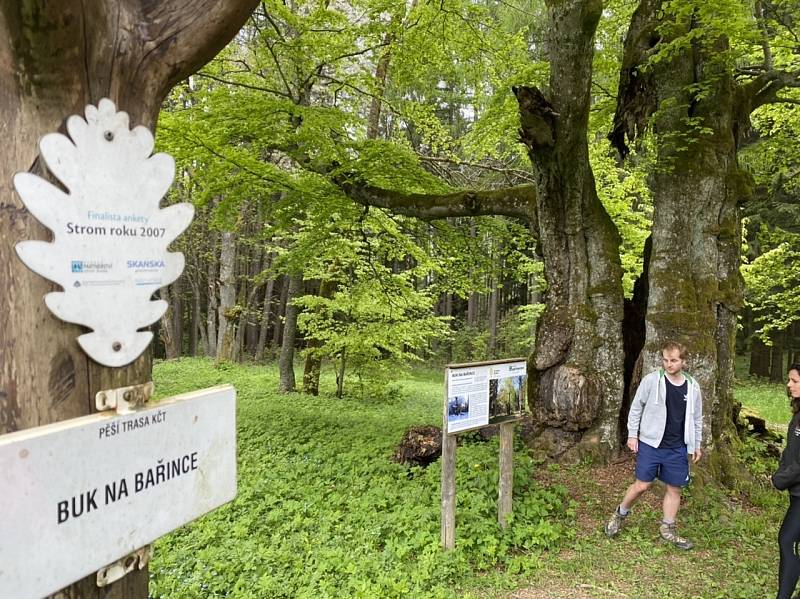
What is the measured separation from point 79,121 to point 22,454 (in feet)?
2.75

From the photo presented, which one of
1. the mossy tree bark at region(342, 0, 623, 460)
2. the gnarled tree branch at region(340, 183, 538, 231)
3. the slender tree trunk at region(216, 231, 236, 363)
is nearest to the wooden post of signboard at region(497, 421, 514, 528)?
the mossy tree bark at region(342, 0, 623, 460)

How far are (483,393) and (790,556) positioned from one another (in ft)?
8.25

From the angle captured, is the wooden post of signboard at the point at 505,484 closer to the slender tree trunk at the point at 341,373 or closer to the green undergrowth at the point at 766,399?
the green undergrowth at the point at 766,399

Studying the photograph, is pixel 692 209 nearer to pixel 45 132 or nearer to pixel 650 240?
pixel 650 240

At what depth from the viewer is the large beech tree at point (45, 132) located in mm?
1256

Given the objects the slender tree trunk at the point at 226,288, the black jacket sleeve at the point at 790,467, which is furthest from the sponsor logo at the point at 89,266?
the slender tree trunk at the point at 226,288

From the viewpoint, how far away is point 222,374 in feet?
51.8

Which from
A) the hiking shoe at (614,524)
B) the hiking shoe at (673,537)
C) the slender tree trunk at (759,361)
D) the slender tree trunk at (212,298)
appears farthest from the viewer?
the slender tree trunk at (212,298)

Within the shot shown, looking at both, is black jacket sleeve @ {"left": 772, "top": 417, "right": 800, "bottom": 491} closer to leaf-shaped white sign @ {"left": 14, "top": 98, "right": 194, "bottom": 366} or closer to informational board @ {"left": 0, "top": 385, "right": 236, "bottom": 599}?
informational board @ {"left": 0, "top": 385, "right": 236, "bottom": 599}

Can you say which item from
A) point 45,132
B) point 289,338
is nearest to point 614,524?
point 45,132

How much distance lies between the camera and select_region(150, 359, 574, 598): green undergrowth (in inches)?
160

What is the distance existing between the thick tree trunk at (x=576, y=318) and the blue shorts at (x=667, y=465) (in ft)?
4.84

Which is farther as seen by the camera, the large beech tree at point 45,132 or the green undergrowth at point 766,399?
the green undergrowth at point 766,399

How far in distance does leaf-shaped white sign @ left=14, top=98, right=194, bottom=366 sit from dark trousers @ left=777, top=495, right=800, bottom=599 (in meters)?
4.43
